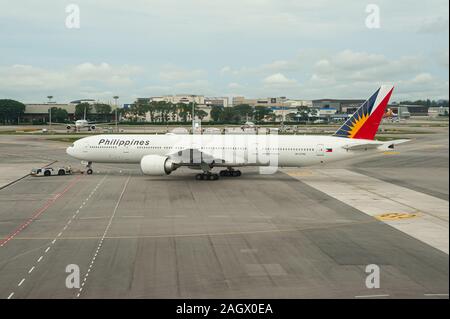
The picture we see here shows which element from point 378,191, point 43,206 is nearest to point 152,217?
point 43,206

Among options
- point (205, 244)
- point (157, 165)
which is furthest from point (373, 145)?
point (205, 244)

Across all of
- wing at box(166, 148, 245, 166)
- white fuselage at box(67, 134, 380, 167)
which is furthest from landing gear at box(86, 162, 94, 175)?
wing at box(166, 148, 245, 166)

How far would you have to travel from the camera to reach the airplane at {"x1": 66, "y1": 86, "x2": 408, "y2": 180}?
54.5 m

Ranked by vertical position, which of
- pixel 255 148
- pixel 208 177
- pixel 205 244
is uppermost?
pixel 255 148

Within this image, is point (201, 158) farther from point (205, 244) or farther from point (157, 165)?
point (205, 244)

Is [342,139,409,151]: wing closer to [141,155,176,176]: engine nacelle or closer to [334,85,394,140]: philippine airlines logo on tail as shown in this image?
[334,85,394,140]: philippine airlines logo on tail

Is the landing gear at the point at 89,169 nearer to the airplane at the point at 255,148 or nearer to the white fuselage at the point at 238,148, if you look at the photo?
the white fuselage at the point at 238,148

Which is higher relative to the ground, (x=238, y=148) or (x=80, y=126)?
(x=80, y=126)

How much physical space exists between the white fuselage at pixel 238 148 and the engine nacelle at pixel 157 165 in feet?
4.23

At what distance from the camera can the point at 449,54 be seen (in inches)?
299

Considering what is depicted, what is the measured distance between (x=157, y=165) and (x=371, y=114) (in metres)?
24.6

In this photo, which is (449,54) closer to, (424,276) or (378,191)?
(424,276)

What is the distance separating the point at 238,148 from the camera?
5659 cm
